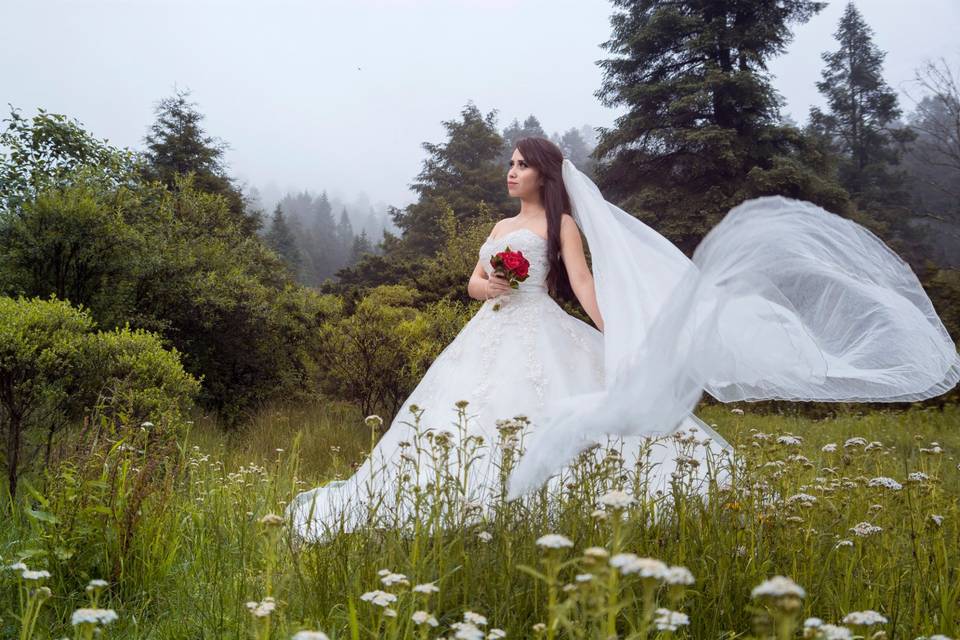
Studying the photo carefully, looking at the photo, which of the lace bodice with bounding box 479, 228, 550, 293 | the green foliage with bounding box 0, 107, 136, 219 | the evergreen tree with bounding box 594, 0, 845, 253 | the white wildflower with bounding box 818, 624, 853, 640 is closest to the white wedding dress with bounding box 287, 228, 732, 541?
the lace bodice with bounding box 479, 228, 550, 293

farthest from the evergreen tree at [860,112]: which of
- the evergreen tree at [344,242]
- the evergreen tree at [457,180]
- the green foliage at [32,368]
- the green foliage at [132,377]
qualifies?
the evergreen tree at [344,242]

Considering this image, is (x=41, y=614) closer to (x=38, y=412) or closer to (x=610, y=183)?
(x=38, y=412)

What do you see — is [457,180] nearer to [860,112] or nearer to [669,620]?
[860,112]

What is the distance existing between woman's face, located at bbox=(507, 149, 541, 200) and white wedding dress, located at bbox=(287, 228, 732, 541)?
1.26 ft

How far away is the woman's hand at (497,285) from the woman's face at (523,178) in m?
0.80

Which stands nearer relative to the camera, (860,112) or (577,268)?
(577,268)

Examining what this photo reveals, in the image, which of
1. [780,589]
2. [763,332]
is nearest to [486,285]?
[763,332]

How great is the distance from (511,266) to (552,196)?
761 millimetres

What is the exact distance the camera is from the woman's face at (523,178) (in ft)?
16.7

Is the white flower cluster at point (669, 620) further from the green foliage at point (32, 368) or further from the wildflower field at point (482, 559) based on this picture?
the green foliage at point (32, 368)

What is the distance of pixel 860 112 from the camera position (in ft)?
107

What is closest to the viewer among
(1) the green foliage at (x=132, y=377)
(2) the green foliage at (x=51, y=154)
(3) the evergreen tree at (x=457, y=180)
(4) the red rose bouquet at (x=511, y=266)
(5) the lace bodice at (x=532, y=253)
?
(4) the red rose bouquet at (x=511, y=266)

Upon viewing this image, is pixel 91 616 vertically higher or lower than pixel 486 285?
lower

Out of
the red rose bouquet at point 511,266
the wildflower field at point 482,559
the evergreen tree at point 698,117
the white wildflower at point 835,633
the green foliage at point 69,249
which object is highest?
the evergreen tree at point 698,117
